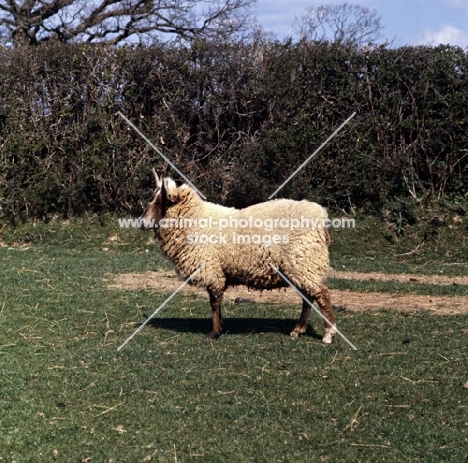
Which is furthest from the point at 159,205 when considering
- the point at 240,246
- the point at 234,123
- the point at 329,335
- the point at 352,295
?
the point at 234,123

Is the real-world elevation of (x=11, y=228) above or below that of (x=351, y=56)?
below

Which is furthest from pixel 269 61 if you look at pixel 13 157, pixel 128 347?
pixel 128 347

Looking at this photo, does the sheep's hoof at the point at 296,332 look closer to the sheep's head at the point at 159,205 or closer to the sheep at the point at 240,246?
the sheep at the point at 240,246

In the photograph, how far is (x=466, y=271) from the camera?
12.3 metres

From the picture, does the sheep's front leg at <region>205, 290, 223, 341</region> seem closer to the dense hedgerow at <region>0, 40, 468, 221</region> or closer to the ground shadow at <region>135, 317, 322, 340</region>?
the ground shadow at <region>135, 317, 322, 340</region>

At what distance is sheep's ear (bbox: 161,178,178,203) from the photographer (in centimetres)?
825

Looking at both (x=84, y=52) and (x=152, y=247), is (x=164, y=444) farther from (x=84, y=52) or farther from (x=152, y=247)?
(x=84, y=52)

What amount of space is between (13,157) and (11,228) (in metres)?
1.53

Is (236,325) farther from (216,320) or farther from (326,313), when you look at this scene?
(326,313)

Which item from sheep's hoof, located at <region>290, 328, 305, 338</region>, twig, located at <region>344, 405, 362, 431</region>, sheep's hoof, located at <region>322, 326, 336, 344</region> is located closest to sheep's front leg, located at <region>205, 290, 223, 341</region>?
sheep's hoof, located at <region>290, 328, 305, 338</region>

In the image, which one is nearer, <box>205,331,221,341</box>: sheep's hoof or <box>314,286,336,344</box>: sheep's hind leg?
<box>314,286,336,344</box>: sheep's hind leg

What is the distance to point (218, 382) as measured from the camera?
21.4ft

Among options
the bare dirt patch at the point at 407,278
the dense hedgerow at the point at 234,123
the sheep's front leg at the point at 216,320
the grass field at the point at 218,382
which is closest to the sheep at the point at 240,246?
the sheep's front leg at the point at 216,320

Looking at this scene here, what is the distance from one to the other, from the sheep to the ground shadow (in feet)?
1.15
